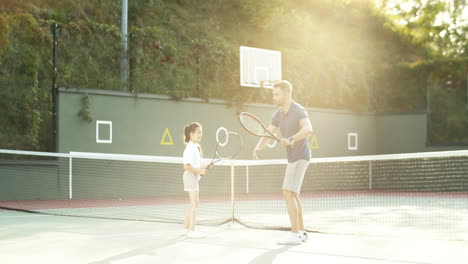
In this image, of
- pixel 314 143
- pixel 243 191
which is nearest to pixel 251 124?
pixel 243 191

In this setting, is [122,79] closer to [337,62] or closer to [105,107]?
[105,107]

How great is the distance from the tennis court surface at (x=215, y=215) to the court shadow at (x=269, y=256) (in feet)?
0.07

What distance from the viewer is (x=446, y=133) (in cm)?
1961

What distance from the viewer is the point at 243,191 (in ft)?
51.8

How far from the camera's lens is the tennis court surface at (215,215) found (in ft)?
18.5

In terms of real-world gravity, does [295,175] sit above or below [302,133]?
below

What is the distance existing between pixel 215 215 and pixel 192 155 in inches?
119

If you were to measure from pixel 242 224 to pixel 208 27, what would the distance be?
1614 centimetres

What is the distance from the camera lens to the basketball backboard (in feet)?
53.8

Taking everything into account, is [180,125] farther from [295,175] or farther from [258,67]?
[295,175]

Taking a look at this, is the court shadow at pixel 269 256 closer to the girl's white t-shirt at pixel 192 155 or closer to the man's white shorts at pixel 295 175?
the man's white shorts at pixel 295 175

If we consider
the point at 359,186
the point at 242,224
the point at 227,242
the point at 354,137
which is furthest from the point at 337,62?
the point at 227,242

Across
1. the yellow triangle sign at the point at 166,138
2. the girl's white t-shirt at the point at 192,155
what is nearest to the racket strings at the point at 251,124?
the girl's white t-shirt at the point at 192,155

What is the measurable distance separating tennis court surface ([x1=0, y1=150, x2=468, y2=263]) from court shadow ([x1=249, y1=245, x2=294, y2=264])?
22 millimetres
